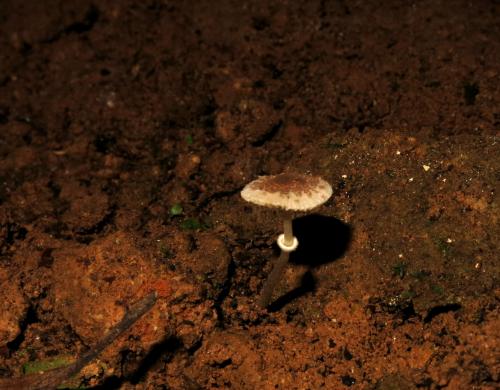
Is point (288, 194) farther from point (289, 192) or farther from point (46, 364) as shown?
point (46, 364)

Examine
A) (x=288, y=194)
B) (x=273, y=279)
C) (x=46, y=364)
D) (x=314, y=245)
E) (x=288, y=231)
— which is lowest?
(x=46, y=364)

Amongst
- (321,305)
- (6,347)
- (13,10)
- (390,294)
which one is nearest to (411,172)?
(390,294)

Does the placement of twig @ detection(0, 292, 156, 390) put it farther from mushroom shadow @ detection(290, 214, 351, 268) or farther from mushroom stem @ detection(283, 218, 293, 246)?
mushroom shadow @ detection(290, 214, 351, 268)

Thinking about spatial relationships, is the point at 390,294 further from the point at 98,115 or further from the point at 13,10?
the point at 13,10

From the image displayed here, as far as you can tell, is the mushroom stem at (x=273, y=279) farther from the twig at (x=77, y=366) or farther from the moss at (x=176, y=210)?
the moss at (x=176, y=210)

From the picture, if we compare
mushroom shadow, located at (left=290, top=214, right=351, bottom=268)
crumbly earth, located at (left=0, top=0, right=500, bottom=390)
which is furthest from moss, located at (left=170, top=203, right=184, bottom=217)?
mushroom shadow, located at (left=290, top=214, right=351, bottom=268)

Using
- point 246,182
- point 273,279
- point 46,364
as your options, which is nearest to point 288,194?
point 273,279
